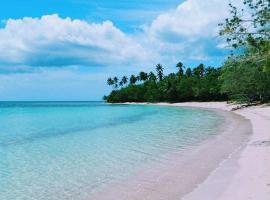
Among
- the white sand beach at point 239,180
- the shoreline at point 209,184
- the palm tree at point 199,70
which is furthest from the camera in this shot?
the palm tree at point 199,70

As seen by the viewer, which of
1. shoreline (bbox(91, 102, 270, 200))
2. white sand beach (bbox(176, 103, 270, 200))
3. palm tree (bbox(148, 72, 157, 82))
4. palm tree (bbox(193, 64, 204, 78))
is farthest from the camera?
palm tree (bbox(148, 72, 157, 82))

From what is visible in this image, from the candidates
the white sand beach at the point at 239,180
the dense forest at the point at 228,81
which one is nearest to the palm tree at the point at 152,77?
the dense forest at the point at 228,81

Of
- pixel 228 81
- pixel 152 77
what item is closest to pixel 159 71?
pixel 152 77

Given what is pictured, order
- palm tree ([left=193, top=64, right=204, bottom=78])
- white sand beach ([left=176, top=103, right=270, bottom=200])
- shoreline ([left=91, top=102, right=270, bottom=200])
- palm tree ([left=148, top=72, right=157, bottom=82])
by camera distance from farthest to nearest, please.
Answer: palm tree ([left=148, top=72, right=157, bottom=82])
palm tree ([left=193, top=64, right=204, bottom=78])
shoreline ([left=91, top=102, right=270, bottom=200])
white sand beach ([left=176, top=103, right=270, bottom=200])

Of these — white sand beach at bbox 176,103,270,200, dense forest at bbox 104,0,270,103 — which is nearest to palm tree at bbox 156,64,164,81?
dense forest at bbox 104,0,270,103

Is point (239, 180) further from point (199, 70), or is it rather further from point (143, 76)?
point (143, 76)

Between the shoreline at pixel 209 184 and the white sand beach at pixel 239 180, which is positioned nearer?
the white sand beach at pixel 239 180

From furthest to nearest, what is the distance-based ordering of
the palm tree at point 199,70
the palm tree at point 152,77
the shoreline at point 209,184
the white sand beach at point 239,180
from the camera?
the palm tree at point 152,77, the palm tree at point 199,70, the shoreline at point 209,184, the white sand beach at point 239,180

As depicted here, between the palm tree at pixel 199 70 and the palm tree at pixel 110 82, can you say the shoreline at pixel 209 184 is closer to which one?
the palm tree at pixel 199 70

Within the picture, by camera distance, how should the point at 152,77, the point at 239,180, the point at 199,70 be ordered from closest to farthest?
the point at 239,180 < the point at 199,70 < the point at 152,77

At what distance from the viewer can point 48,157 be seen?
16.9 meters

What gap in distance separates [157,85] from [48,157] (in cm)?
8992

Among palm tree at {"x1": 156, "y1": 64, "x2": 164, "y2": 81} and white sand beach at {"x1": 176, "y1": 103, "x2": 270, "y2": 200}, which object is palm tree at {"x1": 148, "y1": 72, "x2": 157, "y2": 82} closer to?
palm tree at {"x1": 156, "y1": 64, "x2": 164, "y2": 81}

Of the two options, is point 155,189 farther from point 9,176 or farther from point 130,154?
point 130,154
